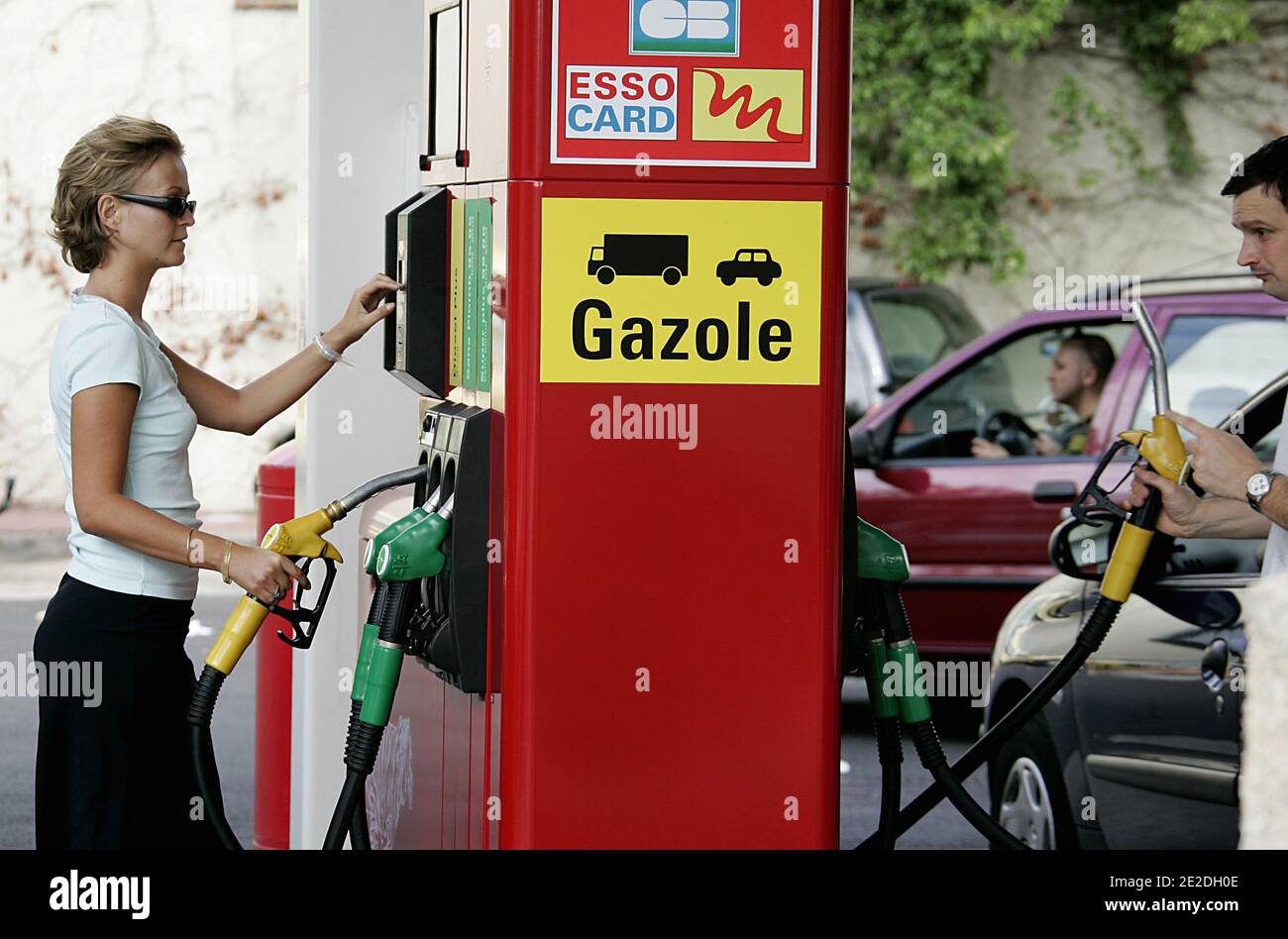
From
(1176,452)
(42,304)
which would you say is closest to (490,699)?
(1176,452)

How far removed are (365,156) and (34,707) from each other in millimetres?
4990

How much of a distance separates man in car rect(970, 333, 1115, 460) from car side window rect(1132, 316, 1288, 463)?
33 cm

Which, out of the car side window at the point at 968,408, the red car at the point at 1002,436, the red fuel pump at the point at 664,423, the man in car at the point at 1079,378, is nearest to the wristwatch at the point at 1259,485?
the red fuel pump at the point at 664,423

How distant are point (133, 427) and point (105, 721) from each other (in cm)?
57

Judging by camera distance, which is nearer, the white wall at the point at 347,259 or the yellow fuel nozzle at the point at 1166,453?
the yellow fuel nozzle at the point at 1166,453

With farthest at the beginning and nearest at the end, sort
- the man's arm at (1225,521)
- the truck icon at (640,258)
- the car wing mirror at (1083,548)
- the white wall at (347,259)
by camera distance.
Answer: the car wing mirror at (1083,548) < the white wall at (347,259) < the man's arm at (1225,521) < the truck icon at (640,258)

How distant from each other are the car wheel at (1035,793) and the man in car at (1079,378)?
2465mm

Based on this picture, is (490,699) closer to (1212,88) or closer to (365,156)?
(365,156)

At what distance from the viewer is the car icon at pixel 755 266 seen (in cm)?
315

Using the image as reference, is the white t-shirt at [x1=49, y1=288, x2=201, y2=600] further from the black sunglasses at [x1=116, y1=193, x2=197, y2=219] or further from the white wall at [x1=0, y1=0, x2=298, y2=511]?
the white wall at [x1=0, y1=0, x2=298, y2=511]

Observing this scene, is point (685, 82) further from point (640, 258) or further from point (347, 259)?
point (347, 259)

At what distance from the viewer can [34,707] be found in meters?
8.76

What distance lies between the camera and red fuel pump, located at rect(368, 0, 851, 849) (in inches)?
123

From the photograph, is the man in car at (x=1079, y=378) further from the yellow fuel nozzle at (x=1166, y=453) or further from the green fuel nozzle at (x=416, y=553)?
the green fuel nozzle at (x=416, y=553)
